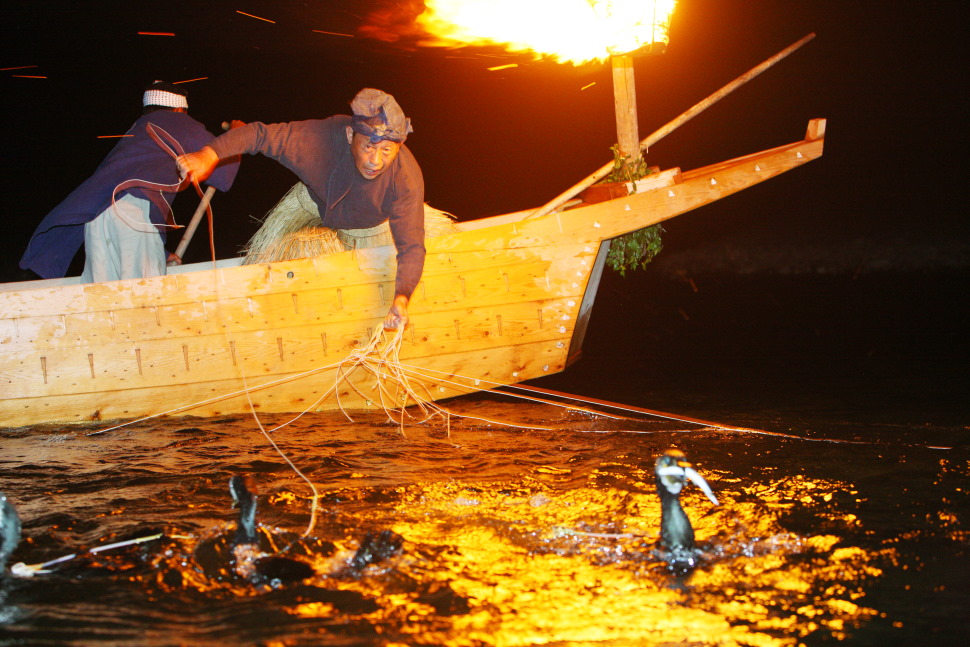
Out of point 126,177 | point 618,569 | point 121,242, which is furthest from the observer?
point 121,242

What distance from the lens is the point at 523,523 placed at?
370cm

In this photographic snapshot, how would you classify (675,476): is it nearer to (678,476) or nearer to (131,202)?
(678,476)

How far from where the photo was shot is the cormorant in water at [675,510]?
10.8ft

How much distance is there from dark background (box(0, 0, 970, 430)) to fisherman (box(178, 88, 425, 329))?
324 inches

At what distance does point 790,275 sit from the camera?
16.8 m

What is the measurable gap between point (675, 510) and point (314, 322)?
3.13m

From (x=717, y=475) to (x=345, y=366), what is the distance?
2766mm

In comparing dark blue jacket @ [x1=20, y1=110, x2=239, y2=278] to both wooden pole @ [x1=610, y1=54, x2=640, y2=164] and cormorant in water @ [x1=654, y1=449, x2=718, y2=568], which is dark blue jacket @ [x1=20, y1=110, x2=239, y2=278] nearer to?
wooden pole @ [x1=610, y1=54, x2=640, y2=164]

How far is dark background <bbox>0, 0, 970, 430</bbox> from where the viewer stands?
48.5 ft

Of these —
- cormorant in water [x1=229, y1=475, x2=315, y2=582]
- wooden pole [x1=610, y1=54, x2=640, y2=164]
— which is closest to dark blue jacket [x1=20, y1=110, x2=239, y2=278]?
cormorant in water [x1=229, y1=475, x2=315, y2=582]

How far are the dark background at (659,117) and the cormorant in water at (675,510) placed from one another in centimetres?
972

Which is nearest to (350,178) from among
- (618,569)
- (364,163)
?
(364,163)

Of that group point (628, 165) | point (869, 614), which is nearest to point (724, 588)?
point (869, 614)

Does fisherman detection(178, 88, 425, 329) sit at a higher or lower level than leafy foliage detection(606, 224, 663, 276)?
higher
